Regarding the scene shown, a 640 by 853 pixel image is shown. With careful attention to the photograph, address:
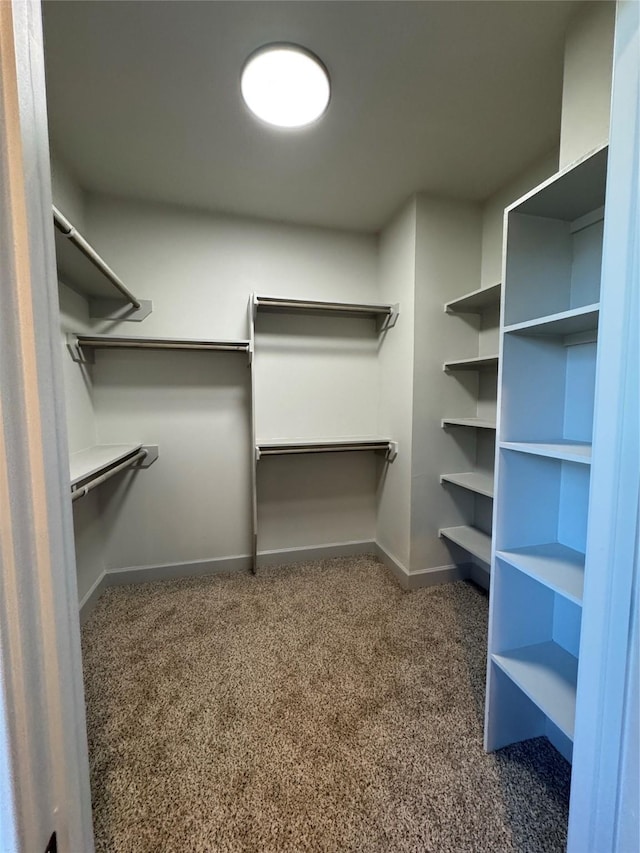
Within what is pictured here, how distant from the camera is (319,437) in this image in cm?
248

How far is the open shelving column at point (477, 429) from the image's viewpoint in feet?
6.74

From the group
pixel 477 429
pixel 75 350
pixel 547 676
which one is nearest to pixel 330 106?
pixel 75 350

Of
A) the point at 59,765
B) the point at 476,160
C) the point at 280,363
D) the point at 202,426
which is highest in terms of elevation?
the point at 476,160

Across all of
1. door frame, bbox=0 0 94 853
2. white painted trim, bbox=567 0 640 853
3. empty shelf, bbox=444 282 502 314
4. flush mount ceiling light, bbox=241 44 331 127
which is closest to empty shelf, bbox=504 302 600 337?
white painted trim, bbox=567 0 640 853

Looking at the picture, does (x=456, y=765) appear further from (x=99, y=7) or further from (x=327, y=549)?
(x=99, y=7)

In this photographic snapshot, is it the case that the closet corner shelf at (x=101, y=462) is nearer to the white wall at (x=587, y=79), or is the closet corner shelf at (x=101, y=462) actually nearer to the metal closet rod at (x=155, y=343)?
the metal closet rod at (x=155, y=343)

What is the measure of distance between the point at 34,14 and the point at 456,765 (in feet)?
6.59

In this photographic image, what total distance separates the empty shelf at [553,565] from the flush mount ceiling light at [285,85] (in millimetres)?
1871

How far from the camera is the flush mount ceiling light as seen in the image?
1.25 metres

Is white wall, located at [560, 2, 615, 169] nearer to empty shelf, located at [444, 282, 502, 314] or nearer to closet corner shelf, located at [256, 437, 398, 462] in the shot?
empty shelf, located at [444, 282, 502, 314]

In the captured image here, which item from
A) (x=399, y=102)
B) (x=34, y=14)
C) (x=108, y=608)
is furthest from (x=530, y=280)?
(x=108, y=608)

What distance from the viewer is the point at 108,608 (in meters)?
1.99

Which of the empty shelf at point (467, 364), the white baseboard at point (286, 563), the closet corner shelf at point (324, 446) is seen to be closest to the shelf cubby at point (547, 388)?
the empty shelf at point (467, 364)

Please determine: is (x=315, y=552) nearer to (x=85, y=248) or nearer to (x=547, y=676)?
(x=547, y=676)
